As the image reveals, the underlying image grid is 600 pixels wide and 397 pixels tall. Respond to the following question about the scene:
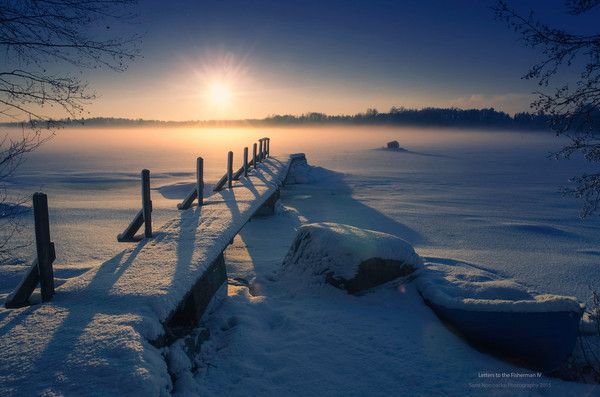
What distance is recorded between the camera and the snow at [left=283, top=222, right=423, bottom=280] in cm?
458

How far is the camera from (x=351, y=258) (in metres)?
4.58

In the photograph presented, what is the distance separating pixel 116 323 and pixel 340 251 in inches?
109

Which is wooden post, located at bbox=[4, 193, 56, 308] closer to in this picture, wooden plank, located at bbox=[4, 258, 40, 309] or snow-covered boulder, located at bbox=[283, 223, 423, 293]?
wooden plank, located at bbox=[4, 258, 40, 309]

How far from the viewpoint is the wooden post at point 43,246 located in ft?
9.91

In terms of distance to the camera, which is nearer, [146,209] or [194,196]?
[146,209]

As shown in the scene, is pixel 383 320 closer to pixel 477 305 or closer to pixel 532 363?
pixel 477 305

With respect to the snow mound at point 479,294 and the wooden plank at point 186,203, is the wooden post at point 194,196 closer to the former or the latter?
the wooden plank at point 186,203

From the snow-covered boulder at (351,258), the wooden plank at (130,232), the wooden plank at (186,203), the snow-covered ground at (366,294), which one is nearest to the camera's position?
the snow-covered ground at (366,294)

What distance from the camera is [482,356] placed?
365cm

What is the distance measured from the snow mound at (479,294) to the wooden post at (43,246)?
3990 millimetres

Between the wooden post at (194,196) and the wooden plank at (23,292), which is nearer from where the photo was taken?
the wooden plank at (23,292)

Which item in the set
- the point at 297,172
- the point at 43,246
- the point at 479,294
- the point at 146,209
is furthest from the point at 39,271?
the point at 297,172

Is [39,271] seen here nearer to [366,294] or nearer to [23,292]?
[23,292]

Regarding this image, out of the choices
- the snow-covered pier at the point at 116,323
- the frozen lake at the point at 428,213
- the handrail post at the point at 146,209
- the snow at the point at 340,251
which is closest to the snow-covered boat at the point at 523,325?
the snow at the point at 340,251
